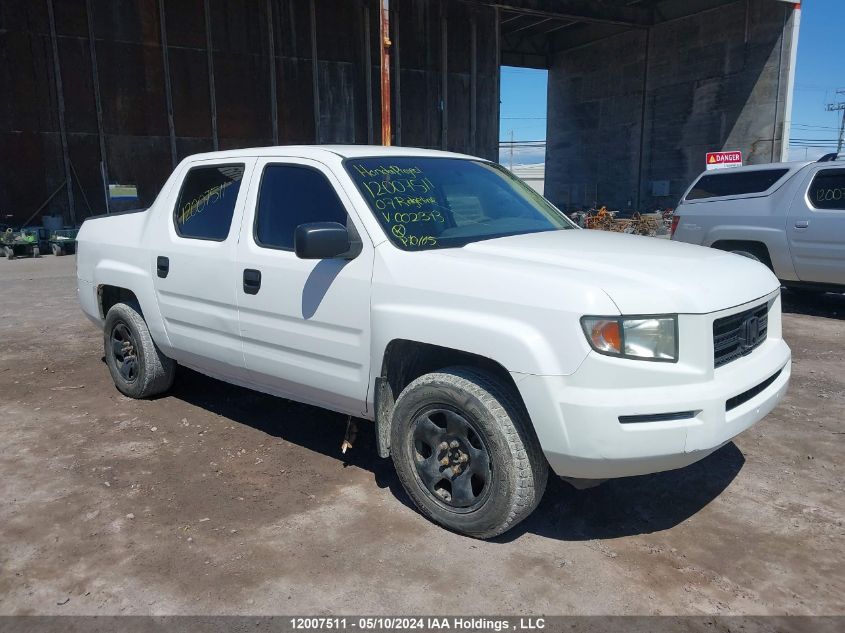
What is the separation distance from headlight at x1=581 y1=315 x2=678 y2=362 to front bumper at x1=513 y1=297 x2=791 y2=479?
0.13ft

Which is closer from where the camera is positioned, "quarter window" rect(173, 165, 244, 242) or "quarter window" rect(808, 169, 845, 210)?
"quarter window" rect(173, 165, 244, 242)

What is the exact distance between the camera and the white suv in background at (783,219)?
316 inches

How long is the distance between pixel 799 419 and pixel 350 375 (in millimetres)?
3345

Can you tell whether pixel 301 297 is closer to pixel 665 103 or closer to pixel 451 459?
pixel 451 459

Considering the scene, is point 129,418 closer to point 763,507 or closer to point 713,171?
point 763,507

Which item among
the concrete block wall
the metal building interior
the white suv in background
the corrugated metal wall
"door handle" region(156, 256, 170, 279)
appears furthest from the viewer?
the concrete block wall

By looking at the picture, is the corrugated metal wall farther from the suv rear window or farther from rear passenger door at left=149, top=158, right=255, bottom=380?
rear passenger door at left=149, top=158, right=255, bottom=380

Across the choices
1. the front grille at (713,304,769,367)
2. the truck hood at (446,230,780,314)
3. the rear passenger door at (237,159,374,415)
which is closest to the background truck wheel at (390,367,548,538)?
the rear passenger door at (237,159,374,415)

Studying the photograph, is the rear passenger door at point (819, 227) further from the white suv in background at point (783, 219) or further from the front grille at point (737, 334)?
the front grille at point (737, 334)

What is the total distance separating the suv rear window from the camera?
8.79m

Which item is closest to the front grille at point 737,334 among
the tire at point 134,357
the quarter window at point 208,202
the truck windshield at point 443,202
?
the truck windshield at point 443,202

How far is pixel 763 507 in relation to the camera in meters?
3.54

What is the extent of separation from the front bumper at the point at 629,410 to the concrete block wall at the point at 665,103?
78.7 feet

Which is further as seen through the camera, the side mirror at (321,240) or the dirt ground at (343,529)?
the side mirror at (321,240)
